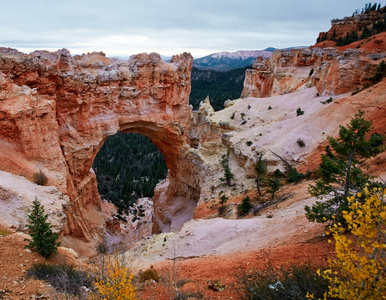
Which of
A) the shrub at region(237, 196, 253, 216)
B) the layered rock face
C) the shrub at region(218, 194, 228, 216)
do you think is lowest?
the shrub at region(218, 194, 228, 216)

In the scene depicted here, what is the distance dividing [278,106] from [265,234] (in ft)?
70.4

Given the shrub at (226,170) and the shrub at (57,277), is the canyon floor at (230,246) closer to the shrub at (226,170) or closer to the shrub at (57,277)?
the shrub at (57,277)

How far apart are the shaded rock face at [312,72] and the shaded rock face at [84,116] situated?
13643mm

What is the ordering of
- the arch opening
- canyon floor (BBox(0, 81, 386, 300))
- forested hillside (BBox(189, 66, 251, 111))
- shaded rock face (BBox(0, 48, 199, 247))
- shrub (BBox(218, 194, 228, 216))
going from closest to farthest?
canyon floor (BBox(0, 81, 386, 300))
shaded rock face (BBox(0, 48, 199, 247))
shrub (BBox(218, 194, 228, 216))
the arch opening
forested hillside (BBox(189, 66, 251, 111))

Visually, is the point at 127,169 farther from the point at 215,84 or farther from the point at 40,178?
the point at 215,84

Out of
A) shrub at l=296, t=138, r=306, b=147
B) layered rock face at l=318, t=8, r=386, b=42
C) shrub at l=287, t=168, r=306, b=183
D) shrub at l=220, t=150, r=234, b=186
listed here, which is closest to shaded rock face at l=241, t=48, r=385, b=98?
shrub at l=296, t=138, r=306, b=147

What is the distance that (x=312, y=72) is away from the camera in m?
35.0

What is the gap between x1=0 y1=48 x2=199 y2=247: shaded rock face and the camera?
1521 cm

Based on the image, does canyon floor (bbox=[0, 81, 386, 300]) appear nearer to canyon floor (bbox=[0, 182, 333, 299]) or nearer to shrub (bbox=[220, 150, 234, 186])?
canyon floor (bbox=[0, 182, 333, 299])

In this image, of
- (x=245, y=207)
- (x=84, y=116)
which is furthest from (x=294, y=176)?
(x=84, y=116)

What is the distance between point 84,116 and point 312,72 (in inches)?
1125

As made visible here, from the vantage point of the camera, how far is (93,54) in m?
21.4

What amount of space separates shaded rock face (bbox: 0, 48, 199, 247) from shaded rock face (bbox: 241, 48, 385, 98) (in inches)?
537

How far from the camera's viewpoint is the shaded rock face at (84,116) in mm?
15208
